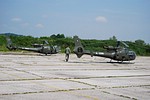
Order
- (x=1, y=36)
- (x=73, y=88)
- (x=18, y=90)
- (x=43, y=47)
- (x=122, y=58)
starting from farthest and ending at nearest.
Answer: (x=1, y=36)
(x=43, y=47)
(x=122, y=58)
(x=73, y=88)
(x=18, y=90)

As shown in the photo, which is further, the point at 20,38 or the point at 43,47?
the point at 20,38

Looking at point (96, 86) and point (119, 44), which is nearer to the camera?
point (96, 86)

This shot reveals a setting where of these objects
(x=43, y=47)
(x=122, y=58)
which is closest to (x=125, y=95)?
(x=122, y=58)

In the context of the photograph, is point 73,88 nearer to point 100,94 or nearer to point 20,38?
point 100,94

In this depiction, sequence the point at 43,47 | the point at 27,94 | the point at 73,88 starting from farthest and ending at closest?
1. the point at 43,47
2. the point at 73,88
3. the point at 27,94

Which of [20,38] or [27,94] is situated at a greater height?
[20,38]

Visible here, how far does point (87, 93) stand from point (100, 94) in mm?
483

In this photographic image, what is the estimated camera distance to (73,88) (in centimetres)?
1219

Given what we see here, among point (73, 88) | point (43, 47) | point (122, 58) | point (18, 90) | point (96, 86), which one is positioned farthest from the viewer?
point (43, 47)

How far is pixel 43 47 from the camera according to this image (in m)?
38.9

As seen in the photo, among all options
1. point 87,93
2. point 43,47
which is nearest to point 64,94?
point 87,93

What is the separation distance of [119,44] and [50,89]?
742 inches

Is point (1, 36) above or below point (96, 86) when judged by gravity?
above

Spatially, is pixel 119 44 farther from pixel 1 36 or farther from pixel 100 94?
pixel 1 36
